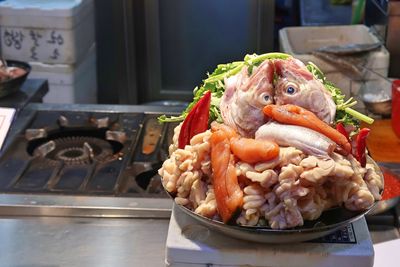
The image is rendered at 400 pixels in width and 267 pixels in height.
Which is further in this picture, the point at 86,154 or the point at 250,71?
A: the point at 86,154

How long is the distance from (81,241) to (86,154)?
72 cm

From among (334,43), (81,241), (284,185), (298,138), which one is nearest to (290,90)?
(298,138)

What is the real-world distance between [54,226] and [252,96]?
97 cm

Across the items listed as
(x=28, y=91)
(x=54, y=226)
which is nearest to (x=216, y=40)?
(x=28, y=91)

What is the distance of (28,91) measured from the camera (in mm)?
2996

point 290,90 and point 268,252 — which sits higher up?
point 290,90

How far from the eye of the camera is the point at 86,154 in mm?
2484

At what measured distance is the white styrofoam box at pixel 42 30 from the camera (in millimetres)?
3994

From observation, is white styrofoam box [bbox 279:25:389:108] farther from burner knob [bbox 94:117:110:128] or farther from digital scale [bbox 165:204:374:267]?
digital scale [bbox 165:204:374:267]

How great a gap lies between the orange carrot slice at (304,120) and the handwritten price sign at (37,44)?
3.12 metres

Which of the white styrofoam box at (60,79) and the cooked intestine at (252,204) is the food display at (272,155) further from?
the white styrofoam box at (60,79)

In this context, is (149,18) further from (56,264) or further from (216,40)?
(56,264)

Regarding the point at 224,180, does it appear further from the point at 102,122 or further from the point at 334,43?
the point at 334,43

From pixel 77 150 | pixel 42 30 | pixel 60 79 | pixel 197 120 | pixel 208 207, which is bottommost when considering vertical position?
pixel 60 79
